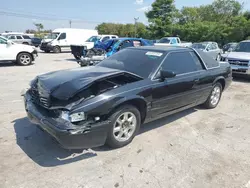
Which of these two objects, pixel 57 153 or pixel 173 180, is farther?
pixel 57 153

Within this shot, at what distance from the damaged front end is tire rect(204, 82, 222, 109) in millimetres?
2834

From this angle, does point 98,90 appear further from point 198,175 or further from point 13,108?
point 13,108

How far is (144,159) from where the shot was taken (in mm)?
3137

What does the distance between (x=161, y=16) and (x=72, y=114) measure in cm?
3863

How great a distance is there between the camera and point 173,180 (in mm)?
2715

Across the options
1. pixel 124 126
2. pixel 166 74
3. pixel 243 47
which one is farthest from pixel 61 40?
pixel 124 126

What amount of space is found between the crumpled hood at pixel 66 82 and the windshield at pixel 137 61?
48 centimetres

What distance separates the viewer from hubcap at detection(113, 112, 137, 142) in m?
3.27

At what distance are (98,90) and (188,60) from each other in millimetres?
2322

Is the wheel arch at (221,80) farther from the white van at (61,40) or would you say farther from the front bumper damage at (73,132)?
the white van at (61,40)

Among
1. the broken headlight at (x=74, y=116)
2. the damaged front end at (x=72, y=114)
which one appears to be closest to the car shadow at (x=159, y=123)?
the damaged front end at (x=72, y=114)

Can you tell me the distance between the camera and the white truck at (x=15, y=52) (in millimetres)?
10898

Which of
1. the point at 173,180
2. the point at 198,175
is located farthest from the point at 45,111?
the point at 198,175

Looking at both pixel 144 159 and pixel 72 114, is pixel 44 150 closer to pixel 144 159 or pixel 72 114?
pixel 72 114
